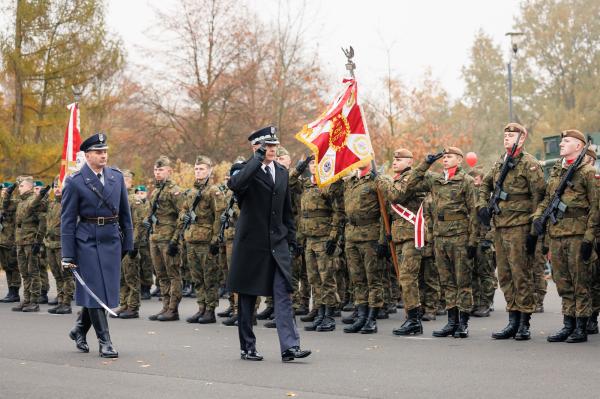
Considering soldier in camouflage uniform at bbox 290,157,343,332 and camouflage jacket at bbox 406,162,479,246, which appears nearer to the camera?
camouflage jacket at bbox 406,162,479,246

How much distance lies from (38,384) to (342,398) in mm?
2636

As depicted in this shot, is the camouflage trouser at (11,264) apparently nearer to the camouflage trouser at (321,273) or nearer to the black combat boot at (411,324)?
the camouflage trouser at (321,273)

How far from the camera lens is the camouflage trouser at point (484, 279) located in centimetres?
1385

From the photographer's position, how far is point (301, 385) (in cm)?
791

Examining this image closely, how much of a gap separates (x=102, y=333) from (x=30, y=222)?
7.00 m

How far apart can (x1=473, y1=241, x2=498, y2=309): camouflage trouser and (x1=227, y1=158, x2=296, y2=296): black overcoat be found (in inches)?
196

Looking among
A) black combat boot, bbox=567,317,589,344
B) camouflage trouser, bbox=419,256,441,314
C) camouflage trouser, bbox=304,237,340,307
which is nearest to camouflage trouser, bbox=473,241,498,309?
camouflage trouser, bbox=419,256,441,314

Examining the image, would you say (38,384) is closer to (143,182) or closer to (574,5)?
(143,182)

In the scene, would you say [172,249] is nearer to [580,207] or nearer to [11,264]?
[11,264]

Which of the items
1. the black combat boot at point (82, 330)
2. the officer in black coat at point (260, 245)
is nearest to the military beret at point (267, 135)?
the officer in black coat at point (260, 245)

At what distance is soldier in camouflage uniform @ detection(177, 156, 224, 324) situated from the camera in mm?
13266

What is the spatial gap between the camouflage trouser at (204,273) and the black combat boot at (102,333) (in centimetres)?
341

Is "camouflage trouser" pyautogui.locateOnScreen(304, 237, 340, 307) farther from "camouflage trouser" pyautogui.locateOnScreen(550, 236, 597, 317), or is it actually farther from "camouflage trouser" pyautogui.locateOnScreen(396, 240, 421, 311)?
"camouflage trouser" pyautogui.locateOnScreen(550, 236, 597, 317)

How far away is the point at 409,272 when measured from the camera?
10977 millimetres
